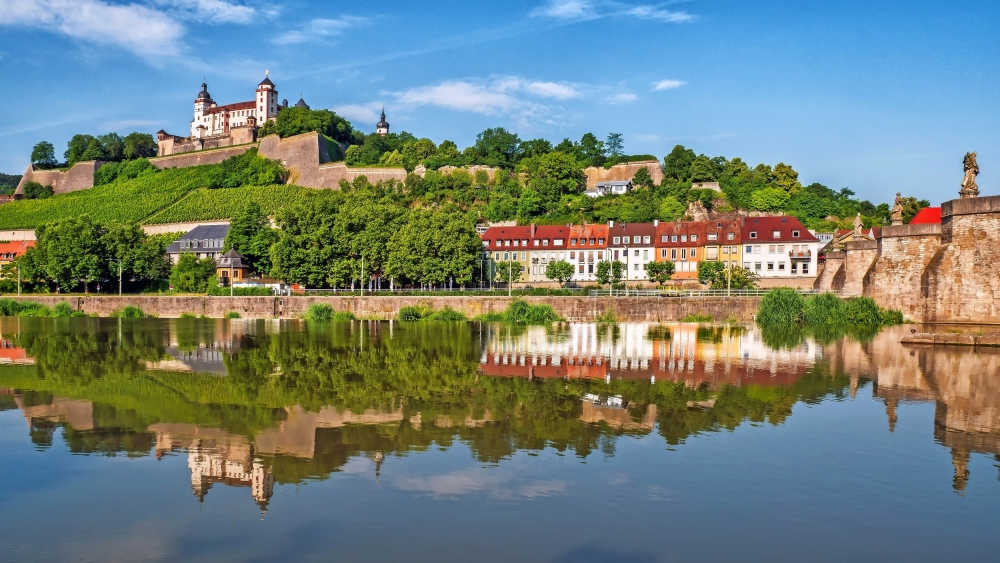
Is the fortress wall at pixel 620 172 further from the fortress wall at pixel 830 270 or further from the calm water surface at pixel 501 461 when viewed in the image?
the calm water surface at pixel 501 461

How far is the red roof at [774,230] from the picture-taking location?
63938mm

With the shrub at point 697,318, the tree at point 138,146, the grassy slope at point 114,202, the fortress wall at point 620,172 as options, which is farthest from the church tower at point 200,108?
the shrub at point 697,318

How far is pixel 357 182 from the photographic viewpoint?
90.8 m

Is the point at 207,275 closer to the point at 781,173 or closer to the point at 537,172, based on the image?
the point at 537,172

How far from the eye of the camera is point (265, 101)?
126 meters

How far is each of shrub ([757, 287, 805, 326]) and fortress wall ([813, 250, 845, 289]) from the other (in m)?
6.23

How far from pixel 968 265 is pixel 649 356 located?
16.3 metres

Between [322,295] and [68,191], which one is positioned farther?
[68,191]

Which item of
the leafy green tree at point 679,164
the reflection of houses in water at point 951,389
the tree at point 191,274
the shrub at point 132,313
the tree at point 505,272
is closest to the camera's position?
the reflection of houses in water at point 951,389

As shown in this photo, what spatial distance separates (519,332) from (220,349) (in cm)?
1406

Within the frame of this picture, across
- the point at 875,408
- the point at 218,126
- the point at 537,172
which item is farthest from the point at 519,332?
the point at 218,126

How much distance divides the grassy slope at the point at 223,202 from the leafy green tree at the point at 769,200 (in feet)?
168

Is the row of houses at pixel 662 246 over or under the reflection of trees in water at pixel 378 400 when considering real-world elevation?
over

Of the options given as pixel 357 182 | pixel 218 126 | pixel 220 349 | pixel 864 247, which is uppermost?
pixel 218 126
